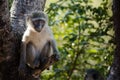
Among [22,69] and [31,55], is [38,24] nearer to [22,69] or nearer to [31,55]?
[31,55]

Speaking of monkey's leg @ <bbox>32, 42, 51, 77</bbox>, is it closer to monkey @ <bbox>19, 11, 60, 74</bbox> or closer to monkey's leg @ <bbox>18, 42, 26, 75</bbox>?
monkey @ <bbox>19, 11, 60, 74</bbox>

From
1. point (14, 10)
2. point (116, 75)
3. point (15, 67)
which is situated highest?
point (14, 10)

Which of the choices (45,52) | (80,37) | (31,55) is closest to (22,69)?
(31,55)

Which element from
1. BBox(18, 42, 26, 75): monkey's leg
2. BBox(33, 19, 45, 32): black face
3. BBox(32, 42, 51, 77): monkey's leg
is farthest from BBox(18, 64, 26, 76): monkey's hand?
BBox(33, 19, 45, 32): black face

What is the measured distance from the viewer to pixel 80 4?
7262mm

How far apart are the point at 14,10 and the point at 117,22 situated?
5.47 ft

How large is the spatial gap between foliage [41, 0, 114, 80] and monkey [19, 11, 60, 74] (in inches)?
78.4

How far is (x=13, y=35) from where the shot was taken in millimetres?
4133

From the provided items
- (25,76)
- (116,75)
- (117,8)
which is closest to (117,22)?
(117,8)

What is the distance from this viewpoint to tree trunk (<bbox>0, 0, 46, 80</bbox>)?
379 cm

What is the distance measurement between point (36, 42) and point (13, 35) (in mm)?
880

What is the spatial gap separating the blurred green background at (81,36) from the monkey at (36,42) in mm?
1992

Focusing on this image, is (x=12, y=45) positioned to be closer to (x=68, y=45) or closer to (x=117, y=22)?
(x=117, y=22)

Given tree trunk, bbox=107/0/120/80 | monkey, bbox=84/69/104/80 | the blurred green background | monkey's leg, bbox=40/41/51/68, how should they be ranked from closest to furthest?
monkey's leg, bbox=40/41/51/68 < tree trunk, bbox=107/0/120/80 < monkey, bbox=84/69/104/80 < the blurred green background
